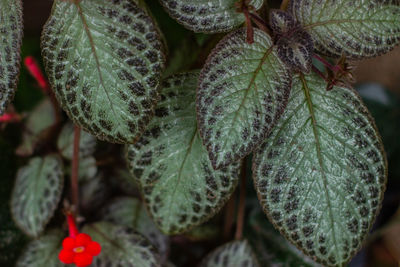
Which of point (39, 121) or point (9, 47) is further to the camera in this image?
point (39, 121)

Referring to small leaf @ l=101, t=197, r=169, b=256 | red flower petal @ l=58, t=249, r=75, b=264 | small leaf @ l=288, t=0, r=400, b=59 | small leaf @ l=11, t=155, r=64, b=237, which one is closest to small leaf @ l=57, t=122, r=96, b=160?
small leaf @ l=11, t=155, r=64, b=237

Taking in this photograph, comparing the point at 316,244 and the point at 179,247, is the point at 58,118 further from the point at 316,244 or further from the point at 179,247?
the point at 316,244

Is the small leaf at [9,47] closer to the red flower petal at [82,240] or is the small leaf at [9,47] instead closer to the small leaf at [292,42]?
the red flower petal at [82,240]

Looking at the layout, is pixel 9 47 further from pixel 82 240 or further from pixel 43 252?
pixel 43 252

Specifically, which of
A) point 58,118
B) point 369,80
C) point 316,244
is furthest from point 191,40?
point 369,80

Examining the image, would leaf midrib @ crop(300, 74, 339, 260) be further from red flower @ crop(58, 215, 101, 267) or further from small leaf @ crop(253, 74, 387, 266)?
red flower @ crop(58, 215, 101, 267)

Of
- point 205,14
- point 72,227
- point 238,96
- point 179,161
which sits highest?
point 205,14

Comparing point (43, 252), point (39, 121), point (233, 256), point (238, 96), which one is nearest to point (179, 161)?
point (238, 96)
